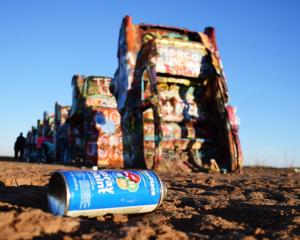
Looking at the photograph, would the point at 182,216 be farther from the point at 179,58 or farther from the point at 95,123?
the point at 95,123

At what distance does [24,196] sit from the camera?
113 inches

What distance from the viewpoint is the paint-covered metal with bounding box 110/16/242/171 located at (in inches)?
267

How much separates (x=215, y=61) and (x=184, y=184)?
3.94 metres

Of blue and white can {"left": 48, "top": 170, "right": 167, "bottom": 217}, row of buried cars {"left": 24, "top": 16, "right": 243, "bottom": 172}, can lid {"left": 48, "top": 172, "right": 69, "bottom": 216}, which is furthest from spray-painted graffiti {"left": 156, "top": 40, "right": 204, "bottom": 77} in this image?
can lid {"left": 48, "top": 172, "right": 69, "bottom": 216}

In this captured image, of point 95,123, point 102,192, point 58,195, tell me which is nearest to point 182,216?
point 102,192

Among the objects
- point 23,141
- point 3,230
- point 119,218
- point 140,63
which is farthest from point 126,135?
point 23,141

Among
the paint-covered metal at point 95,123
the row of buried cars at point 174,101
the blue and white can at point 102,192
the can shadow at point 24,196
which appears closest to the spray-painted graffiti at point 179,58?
the row of buried cars at point 174,101

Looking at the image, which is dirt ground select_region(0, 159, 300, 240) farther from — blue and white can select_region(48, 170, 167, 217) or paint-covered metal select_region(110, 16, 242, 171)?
paint-covered metal select_region(110, 16, 242, 171)

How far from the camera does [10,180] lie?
3707mm

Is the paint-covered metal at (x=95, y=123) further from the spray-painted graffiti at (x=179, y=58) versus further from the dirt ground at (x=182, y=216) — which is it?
the dirt ground at (x=182, y=216)

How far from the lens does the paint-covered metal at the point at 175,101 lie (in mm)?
6785

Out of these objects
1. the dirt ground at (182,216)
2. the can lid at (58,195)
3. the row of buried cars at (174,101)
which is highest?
the row of buried cars at (174,101)

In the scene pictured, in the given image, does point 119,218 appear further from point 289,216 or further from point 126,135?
point 126,135

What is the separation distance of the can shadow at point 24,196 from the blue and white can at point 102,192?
37 cm
